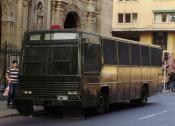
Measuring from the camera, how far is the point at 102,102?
68.9ft

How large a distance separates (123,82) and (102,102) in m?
2.50

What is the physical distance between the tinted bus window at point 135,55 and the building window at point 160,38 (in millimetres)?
49311

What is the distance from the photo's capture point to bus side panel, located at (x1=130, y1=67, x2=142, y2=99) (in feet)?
80.1

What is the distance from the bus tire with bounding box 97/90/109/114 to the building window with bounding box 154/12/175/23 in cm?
5299

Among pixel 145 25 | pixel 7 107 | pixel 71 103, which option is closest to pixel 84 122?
pixel 71 103

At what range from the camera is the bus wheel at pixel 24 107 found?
19.2 metres

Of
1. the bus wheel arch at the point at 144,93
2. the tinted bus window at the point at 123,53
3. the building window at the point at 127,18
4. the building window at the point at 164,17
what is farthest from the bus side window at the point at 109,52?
the building window at the point at 127,18

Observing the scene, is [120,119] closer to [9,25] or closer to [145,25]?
[9,25]

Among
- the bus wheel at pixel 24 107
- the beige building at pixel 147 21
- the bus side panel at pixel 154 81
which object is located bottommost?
the bus wheel at pixel 24 107

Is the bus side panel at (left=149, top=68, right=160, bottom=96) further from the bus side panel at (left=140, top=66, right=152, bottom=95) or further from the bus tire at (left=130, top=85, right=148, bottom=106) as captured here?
the bus tire at (left=130, top=85, right=148, bottom=106)

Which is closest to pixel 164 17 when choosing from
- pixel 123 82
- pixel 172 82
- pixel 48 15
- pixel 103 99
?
pixel 172 82

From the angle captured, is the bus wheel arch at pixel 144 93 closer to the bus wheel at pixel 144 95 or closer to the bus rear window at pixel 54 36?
the bus wheel at pixel 144 95

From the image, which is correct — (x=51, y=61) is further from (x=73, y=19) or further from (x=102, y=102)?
(x=73, y=19)

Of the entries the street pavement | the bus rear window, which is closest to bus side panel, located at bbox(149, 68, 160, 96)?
the street pavement
